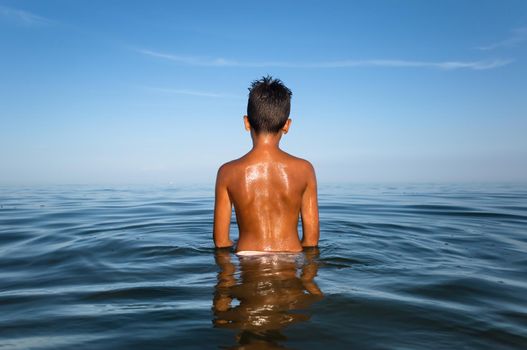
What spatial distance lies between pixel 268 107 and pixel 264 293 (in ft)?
6.89

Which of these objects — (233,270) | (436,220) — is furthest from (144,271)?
(436,220)

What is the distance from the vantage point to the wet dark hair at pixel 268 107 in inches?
165

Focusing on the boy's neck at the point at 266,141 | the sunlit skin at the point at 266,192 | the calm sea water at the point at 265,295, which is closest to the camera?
the calm sea water at the point at 265,295

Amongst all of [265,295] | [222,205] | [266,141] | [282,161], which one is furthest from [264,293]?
[266,141]

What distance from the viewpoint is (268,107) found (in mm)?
4199

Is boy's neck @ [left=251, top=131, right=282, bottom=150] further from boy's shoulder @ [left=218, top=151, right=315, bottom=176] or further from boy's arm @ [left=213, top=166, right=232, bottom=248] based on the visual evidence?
boy's arm @ [left=213, top=166, right=232, bottom=248]

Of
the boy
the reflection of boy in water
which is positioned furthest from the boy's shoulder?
the reflection of boy in water

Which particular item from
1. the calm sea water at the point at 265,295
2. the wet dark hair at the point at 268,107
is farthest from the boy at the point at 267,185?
the calm sea water at the point at 265,295

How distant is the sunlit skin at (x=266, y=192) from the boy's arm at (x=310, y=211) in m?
0.01

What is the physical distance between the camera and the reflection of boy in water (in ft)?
7.93

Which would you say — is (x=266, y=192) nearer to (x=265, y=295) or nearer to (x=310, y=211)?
(x=310, y=211)

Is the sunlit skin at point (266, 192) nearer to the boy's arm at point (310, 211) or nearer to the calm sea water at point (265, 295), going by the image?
the boy's arm at point (310, 211)

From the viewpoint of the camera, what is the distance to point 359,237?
6387 millimetres

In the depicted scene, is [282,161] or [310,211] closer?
[282,161]
